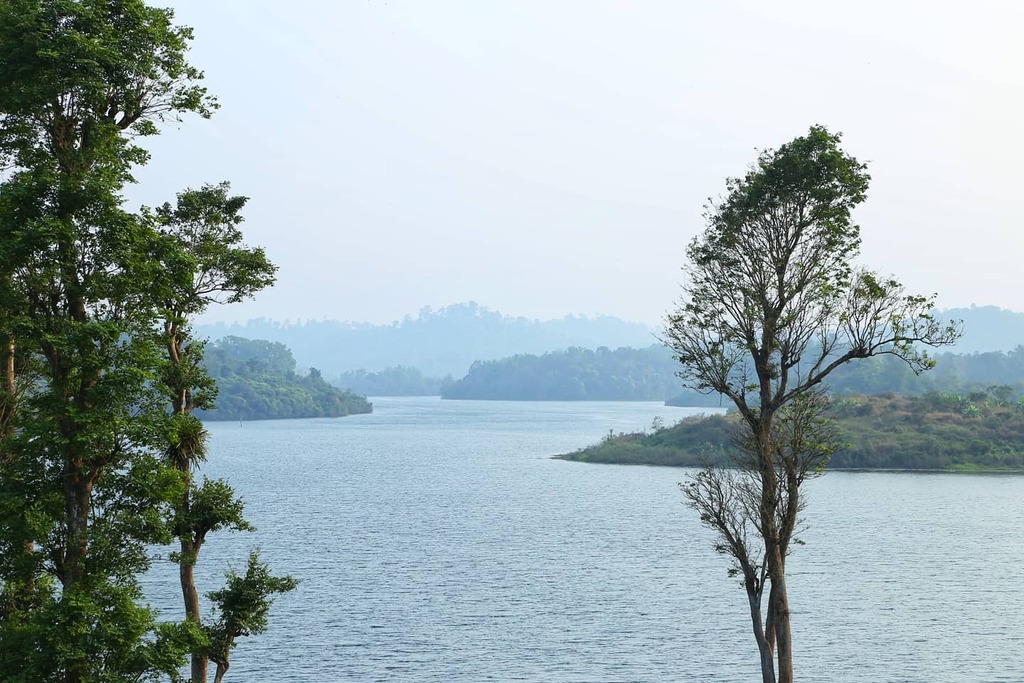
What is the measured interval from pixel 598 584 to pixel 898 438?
85395 mm

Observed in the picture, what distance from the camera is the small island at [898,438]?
127 m

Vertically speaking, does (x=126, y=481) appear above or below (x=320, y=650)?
above

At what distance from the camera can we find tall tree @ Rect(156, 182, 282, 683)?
85.5ft

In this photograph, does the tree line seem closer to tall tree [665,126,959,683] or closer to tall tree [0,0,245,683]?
tall tree [0,0,245,683]

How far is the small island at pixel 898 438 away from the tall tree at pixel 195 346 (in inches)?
3887

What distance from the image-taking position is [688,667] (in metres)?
44.8

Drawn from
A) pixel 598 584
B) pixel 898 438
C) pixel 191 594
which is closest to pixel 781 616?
pixel 191 594

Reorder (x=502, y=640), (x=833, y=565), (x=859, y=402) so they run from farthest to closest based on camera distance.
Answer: (x=859, y=402), (x=833, y=565), (x=502, y=640)

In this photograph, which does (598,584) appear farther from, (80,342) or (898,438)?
(898,438)

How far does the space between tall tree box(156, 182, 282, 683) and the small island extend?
3887 inches

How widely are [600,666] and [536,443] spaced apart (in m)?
131

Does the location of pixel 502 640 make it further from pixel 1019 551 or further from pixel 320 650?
pixel 1019 551

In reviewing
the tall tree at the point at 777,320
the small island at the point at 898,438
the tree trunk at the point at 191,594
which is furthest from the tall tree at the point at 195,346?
the small island at the point at 898,438

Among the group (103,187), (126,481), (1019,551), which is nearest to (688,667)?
(126,481)
